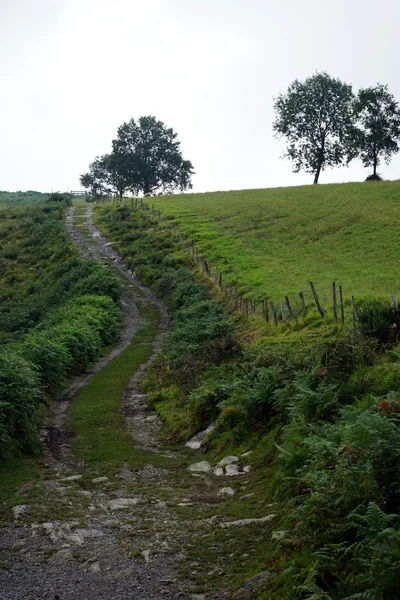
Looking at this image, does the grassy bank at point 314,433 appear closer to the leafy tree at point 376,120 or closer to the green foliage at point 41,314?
the green foliage at point 41,314

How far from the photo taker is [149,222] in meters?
67.4

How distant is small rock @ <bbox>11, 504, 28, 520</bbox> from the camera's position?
10883 millimetres

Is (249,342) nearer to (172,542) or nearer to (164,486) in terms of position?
(164,486)

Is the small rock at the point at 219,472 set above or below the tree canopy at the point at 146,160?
below

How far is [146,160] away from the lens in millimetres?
100875

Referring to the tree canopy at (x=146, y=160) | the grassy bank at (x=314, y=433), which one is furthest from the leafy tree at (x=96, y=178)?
the grassy bank at (x=314, y=433)

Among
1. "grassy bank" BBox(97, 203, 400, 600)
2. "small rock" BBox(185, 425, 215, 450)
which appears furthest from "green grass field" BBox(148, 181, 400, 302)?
"small rock" BBox(185, 425, 215, 450)

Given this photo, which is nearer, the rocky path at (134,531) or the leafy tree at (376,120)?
the rocky path at (134,531)

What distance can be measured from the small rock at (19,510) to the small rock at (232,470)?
419cm

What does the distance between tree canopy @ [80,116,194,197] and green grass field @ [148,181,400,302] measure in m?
20.2

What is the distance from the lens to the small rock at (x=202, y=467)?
14.0m

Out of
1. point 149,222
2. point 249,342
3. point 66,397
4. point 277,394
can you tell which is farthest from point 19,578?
point 149,222

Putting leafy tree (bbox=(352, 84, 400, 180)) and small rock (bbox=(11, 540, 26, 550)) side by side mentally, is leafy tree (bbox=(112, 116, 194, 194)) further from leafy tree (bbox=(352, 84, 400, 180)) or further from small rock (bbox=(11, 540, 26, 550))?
small rock (bbox=(11, 540, 26, 550))

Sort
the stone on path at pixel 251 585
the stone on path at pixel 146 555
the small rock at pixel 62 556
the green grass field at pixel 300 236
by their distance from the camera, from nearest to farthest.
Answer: the stone on path at pixel 251 585
the stone on path at pixel 146 555
the small rock at pixel 62 556
the green grass field at pixel 300 236
